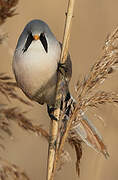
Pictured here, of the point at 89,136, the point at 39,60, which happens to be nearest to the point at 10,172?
the point at 89,136

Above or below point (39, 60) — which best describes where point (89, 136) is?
below

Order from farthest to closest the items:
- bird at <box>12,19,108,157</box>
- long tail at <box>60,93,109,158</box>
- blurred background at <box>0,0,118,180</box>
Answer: blurred background at <box>0,0,118,180</box>
bird at <box>12,19,108,157</box>
long tail at <box>60,93,109,158</box>

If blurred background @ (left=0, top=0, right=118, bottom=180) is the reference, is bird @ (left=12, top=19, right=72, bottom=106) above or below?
above

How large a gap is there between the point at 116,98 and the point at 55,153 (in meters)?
0.27

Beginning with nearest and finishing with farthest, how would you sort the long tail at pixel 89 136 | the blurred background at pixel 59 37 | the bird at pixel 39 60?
the long tail at pixel 89 136, the bird at pixel 39 60, the blurred background at pixel 59 37

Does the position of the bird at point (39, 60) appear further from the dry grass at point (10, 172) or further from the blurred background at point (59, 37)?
the blurred background at point (59, 37)

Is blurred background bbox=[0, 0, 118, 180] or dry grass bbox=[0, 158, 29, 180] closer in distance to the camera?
dry grass bbox=[0, 158, 29, 180]

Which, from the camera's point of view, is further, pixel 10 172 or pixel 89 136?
pixel 10 172

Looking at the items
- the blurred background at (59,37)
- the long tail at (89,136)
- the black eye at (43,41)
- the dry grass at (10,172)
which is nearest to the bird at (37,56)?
the black eye at (43,41)

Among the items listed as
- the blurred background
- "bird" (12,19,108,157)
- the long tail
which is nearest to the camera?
the long tail

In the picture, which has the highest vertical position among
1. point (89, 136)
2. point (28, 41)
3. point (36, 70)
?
point (28, 41)

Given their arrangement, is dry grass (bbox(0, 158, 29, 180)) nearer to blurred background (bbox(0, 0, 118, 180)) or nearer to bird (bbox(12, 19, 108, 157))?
bird (bbox(12, 19, 108, 157))

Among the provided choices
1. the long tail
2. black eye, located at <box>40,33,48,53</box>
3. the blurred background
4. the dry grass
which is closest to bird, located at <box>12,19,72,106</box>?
black eye, located at <box>40,33,48,53</box>

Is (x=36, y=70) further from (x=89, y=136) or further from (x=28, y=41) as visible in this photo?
(x=89, y=136)
